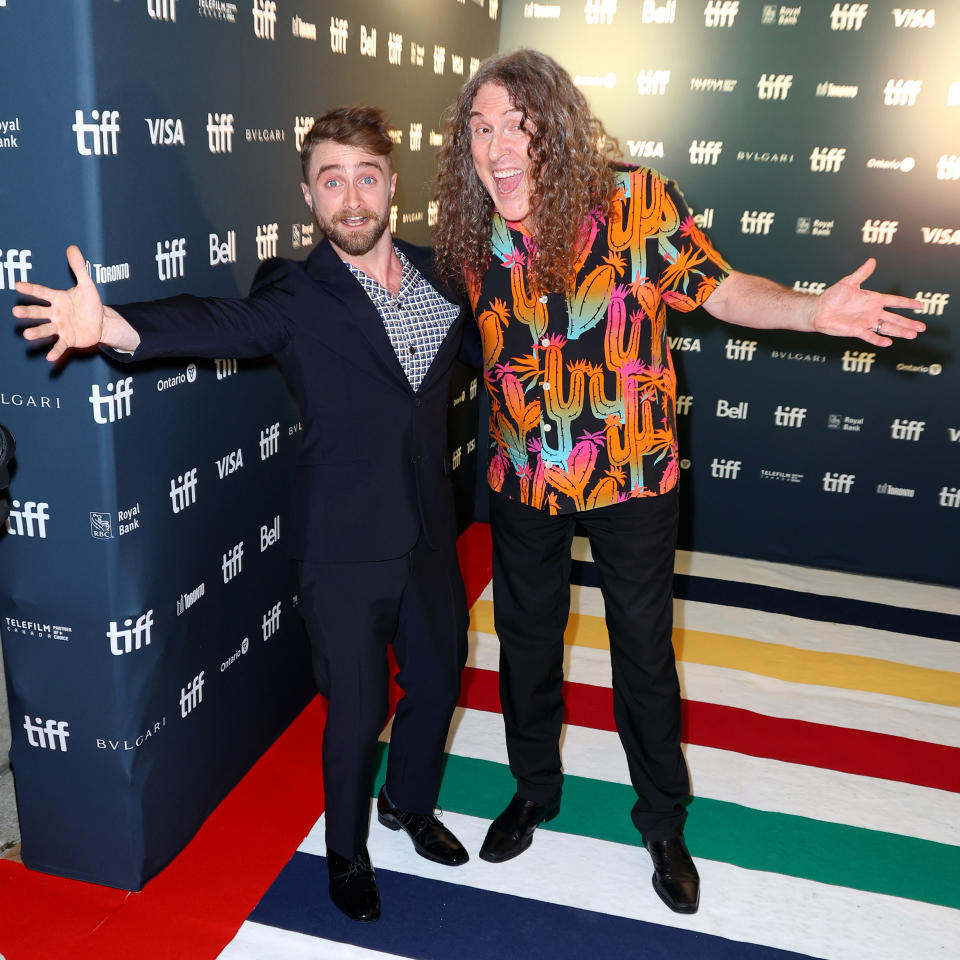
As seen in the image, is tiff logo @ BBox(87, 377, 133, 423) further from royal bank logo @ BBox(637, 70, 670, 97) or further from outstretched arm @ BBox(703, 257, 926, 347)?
royal bank logo @ BBox(637, 70, 670, 97)

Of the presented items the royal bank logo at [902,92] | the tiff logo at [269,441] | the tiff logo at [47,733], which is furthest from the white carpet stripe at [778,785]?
the royal bank logo at [902,92]

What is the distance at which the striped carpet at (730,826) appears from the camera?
7.18ft

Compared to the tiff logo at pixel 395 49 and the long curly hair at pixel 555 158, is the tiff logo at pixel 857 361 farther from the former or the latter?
the long curly hair at pixel 555 158

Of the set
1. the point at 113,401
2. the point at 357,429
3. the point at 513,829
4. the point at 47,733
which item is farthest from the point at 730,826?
the point at 113,401

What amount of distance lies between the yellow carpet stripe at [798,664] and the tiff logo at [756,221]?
171 cm

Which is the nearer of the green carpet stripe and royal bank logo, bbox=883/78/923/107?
the green carpet stripe

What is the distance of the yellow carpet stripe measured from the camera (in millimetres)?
3375

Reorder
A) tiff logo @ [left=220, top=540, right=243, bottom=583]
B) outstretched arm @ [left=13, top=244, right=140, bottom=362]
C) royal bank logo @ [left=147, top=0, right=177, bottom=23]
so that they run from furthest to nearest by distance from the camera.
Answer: tiff logo @ [left=220, top=540, right=243, bottom=583] < royal bank logo @ [left=147, top=0, right=177, bottom=23] < outstretched arm @ [left=13, top=244, right=140, bottom=362]

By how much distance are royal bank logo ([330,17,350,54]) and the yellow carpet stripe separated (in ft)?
6.53

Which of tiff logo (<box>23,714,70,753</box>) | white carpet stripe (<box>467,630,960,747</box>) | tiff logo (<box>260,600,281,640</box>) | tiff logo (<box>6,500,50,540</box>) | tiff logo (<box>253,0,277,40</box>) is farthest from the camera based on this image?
white carpet stripe (<box>467,630,960,747</box>)

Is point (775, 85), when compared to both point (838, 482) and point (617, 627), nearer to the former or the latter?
point (838, 482)

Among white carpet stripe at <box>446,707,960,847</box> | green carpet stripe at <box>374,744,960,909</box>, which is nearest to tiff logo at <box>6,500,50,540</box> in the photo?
green carpet stripe at <box>374,744,960,909</box>

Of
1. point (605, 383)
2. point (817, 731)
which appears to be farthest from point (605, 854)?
point (605, 383)

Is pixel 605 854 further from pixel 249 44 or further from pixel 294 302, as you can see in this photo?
pixel 249 44
